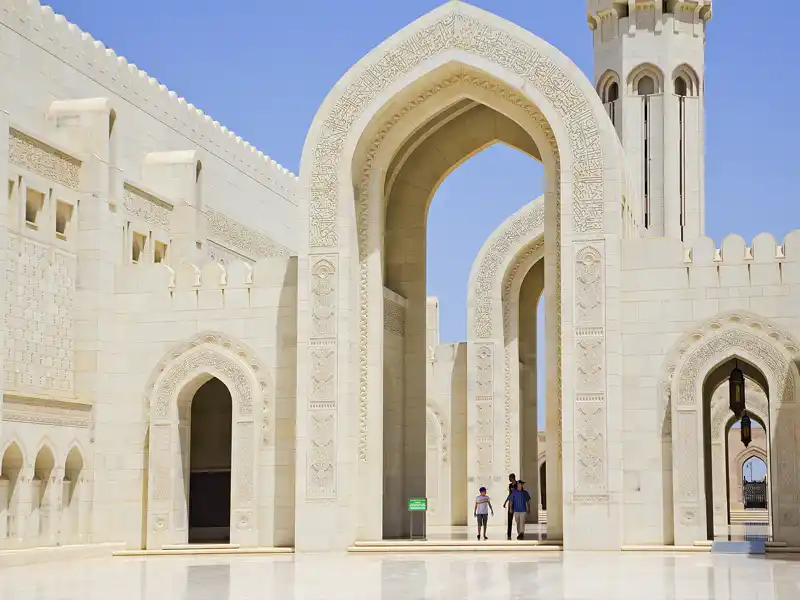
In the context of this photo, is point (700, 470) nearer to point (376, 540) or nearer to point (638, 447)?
point (638, 447)

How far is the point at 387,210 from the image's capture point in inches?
722

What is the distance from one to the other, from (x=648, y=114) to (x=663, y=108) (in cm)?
32

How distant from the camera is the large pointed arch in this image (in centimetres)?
1507

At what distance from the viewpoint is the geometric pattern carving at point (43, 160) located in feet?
47.6

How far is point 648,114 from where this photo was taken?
72.2 feet

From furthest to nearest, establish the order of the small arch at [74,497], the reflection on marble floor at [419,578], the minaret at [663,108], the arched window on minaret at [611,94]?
1. the arched window on minaret at [611,94]
2. the minaret at [663,108]
3. the small arch at [74,497]
4. the reflection on marble floor at [419,578]

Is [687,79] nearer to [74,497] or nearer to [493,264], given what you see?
[493,264]

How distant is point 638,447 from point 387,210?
18.0 feet

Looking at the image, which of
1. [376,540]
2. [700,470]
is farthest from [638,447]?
[376,540]

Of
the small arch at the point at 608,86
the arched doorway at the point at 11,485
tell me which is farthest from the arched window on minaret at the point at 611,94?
the arched doorway at the point at 11,485

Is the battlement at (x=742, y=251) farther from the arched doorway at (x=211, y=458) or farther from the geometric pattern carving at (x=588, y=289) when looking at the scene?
the arched doorway at (x=211, y=458)

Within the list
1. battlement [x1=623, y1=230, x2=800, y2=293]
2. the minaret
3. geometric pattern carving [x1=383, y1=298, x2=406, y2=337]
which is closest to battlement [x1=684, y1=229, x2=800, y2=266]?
battlement [x1=623, y1=230, x2=800, y2=293]

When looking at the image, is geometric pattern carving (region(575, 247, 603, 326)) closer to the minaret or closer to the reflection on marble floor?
the reflection on marble floor

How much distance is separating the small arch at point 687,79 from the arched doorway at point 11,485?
1298 centimetres
